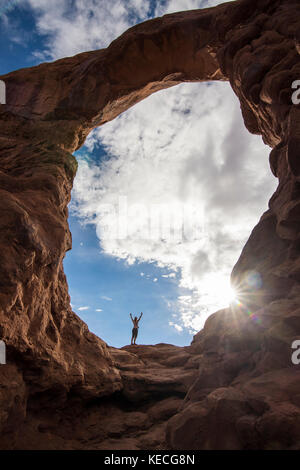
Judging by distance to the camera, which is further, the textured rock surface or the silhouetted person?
the silhouetted person

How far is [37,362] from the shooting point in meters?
6.42

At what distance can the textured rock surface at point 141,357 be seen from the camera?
520 centimetres

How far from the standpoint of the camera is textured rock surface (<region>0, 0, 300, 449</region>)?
520 centimetres

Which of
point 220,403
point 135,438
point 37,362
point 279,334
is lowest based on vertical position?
point 135,438

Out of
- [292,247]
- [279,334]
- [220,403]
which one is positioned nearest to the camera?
[220,403]

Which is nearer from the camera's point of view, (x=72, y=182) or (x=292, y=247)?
(x=292, y=247)

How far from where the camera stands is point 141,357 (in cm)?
1388

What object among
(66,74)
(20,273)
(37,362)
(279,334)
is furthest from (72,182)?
(279,334)

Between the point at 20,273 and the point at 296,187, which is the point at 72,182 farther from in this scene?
the point at 296,187

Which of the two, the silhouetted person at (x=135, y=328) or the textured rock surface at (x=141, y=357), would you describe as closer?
the textured rock surface at (x=141, y=357)

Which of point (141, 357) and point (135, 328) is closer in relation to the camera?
point (141, 357)

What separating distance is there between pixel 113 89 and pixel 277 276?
13.1 m

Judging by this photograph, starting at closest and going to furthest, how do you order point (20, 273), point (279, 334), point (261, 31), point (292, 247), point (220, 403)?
point (220, 403)
point (279, 334)
point (20, 273)
point (292, 247)
point (261, 31)

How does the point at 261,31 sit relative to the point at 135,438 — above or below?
above
